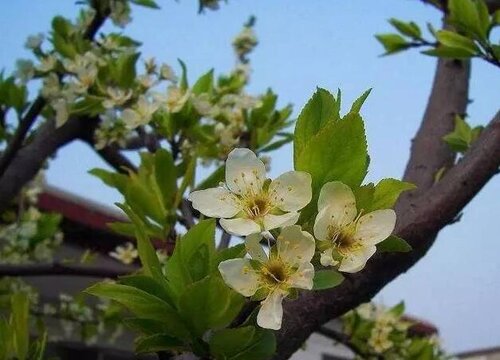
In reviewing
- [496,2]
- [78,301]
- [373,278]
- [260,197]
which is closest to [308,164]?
[260,197]

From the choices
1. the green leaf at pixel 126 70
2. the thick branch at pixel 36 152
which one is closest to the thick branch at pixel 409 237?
the green leaf at pixel 126 70

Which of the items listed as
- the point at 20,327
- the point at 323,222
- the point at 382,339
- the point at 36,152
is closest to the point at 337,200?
the point at 323,222

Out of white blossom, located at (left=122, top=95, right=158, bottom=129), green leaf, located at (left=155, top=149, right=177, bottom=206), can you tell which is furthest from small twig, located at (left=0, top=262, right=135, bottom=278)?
green leaf, located at (left=155, top=149, right=177, bottom=206)

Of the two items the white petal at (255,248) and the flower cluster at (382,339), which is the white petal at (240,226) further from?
the flower cluster at (382,339)

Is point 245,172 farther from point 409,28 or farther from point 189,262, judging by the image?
point 409,28

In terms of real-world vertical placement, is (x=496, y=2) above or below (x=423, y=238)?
above

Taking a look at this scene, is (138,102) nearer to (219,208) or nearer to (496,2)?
(496,2)
